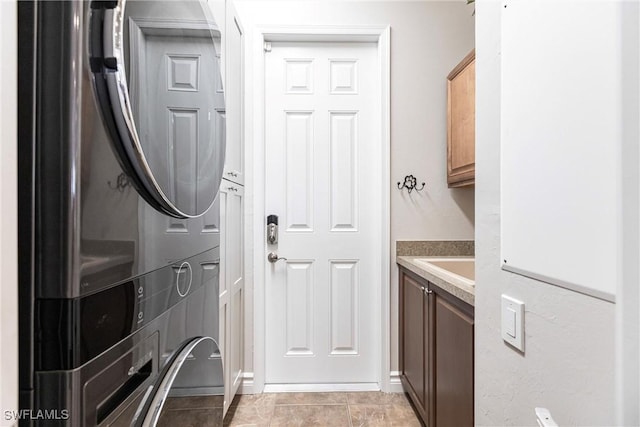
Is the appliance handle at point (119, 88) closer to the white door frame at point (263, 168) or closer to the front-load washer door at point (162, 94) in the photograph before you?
the front-load washer door at point (162, 94)

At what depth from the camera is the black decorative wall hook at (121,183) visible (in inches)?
21.6

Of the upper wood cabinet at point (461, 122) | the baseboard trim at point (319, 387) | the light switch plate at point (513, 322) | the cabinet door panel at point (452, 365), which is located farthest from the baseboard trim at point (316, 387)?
the light switch plate at point (513, 322)

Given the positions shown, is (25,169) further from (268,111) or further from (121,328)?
(268,111)

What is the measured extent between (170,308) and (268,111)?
1783mm

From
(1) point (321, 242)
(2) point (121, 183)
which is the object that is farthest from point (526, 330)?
(1) point (321, 242)

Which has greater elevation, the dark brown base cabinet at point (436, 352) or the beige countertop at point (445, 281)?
the beige countertop at point (445, 281)

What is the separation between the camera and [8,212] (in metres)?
0.44

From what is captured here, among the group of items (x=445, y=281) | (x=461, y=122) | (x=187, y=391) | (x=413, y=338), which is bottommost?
(x=413, y=338)

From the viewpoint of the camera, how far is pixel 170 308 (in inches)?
29.1

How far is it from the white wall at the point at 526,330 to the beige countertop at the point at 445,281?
19cm

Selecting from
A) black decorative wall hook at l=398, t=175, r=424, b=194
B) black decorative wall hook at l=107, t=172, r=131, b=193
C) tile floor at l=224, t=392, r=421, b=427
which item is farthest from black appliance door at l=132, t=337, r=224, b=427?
black decorative wall hook at l=398, t=175, r=424, b=194

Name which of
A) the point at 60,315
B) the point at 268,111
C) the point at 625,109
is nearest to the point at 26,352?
the point at 60,315

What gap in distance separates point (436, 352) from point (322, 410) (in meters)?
0.82

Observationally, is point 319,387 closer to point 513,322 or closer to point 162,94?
point 513,322
